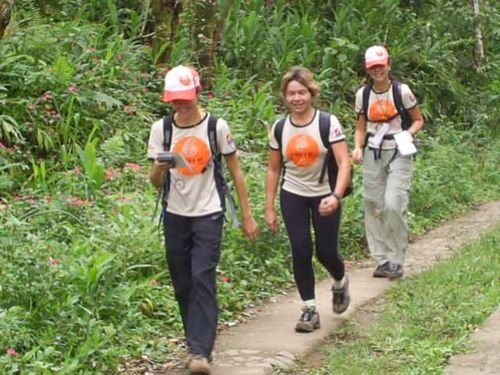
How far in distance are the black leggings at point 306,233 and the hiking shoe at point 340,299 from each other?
15.3 inches

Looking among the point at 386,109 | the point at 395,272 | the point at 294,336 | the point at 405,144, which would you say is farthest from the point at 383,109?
the point at 294,336

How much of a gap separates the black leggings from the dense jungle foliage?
2.53 feet

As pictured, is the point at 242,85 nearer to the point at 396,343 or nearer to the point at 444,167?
the point at 444,167

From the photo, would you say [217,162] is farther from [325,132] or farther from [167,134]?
[325,132]

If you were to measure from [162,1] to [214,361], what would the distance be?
746 cm

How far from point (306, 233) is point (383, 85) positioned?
6.43 ft

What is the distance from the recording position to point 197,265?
5805mm

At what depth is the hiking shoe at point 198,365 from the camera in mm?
5633

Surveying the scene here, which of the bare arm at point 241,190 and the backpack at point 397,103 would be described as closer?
the bare arm at point 241,190

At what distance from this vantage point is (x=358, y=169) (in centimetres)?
1111

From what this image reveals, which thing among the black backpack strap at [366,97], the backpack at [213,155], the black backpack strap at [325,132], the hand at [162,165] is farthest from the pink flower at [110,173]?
the hand at [162,165]

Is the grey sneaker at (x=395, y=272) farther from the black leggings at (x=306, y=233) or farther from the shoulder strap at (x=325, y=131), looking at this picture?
the shoulder strap at (x=325, y=131)

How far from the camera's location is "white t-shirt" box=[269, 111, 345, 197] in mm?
6535

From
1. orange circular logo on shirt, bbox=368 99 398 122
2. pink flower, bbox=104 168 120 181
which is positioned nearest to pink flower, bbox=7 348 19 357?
pink flower, bbox=104 168 120 181
